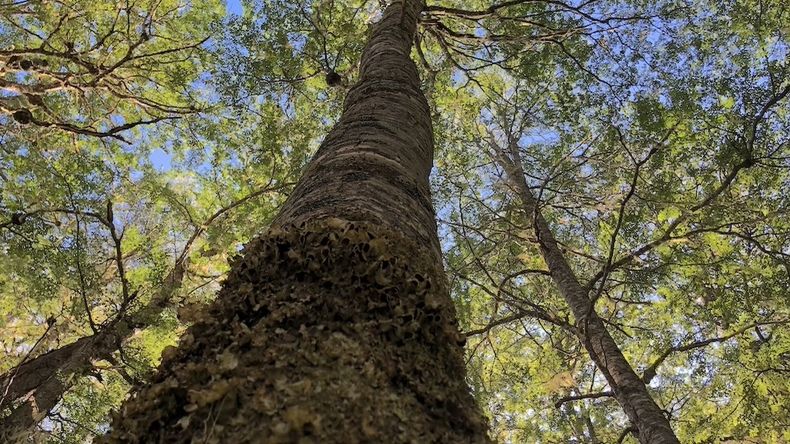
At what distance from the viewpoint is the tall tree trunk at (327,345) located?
2.92 ft

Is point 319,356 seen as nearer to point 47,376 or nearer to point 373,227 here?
point 373,227

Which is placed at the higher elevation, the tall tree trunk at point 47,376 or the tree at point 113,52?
the tree at point 113,52

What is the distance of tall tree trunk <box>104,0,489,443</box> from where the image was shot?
89cm

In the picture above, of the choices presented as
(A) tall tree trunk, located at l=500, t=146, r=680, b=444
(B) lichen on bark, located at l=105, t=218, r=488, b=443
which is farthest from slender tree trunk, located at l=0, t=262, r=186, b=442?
(A) tall tree trunk, located at l=500, t=146, r=680, b=444

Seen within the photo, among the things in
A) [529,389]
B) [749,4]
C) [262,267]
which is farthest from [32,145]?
[749,4]

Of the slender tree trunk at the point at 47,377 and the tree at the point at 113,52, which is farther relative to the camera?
the tree at the point at 113,52

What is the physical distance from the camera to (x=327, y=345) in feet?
3.47

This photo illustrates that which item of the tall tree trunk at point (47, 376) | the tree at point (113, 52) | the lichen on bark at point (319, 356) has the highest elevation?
the tree at point (113, 52)

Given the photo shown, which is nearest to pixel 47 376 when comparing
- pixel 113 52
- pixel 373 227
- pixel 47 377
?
pixel 47 377

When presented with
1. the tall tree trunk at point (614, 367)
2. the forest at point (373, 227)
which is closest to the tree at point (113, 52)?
the forest at point (373, 227)

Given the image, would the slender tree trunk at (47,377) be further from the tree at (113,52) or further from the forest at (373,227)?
the tree at (113,52)

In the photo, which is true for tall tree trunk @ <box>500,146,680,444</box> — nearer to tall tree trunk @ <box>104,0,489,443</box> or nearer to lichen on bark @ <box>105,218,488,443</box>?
tall tree trunk @ <box>104,0,489,443</box>

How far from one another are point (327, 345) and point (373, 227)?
0.49 metres

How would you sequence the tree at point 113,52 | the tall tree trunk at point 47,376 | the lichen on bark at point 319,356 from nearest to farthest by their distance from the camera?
the lichen on bark at point 319,356 < the tall tree trunk at point 47,376 < the tree at point 113,52
